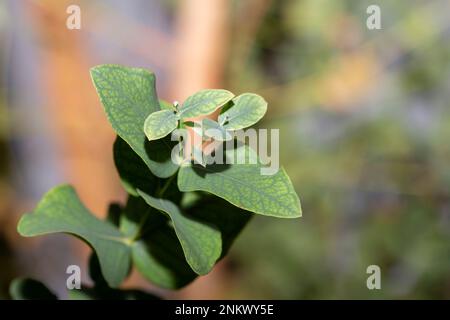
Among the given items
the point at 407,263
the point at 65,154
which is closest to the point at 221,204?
the point at 407,263

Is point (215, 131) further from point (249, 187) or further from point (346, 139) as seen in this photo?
point (346, 139)

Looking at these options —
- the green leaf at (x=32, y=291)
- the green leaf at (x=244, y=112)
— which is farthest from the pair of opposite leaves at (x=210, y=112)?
the green leaf at (x=32, y=291)

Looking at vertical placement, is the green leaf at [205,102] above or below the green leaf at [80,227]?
above

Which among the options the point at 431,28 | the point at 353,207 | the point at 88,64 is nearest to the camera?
the point at 88,64

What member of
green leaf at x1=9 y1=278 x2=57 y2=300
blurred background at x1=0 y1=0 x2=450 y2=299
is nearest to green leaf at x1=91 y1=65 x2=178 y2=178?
green leaf at x1=9 y1=278 x2=57 y2=300

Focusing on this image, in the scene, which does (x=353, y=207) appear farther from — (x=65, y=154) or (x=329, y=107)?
(x=65, y=154)

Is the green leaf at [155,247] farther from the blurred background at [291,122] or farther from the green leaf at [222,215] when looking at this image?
the blurred background at [291,122]

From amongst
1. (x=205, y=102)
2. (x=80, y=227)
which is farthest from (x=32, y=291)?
(x=205, y=102)
